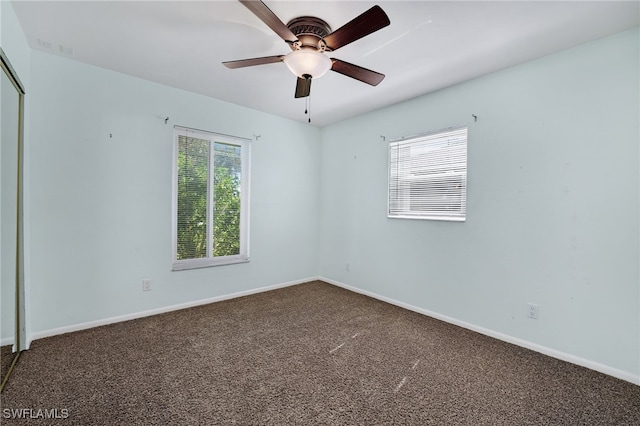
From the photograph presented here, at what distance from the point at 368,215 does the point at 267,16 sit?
2826 mm

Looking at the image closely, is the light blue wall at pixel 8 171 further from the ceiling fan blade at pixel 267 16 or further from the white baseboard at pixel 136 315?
the ceiling fan blade at pixel 267 16

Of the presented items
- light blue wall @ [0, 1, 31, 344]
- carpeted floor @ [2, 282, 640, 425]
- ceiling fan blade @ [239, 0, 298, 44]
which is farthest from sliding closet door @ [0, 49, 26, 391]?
ceiling fan blade @ [239, 0, 298, 44]

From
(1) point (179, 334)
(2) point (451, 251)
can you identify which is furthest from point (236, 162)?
(2) point (451, 251)

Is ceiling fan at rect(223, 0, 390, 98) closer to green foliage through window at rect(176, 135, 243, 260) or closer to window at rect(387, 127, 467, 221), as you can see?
window at rect(387, 127, 467, 221)

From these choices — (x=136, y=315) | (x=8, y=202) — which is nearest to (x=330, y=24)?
(x=8, y=202)

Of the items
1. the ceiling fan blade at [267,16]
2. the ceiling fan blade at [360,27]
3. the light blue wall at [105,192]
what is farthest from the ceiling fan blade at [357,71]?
the light blue wall at [105,192]

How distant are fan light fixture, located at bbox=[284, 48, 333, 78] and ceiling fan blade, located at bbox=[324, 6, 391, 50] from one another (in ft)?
0.33

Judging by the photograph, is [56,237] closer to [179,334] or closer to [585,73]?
[179,334]

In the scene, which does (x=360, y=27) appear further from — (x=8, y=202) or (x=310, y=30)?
(x=8, y=202)

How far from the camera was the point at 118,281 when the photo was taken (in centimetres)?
296

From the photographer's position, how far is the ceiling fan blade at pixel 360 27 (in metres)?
1.56

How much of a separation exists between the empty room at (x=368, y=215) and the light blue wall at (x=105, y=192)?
0.06 ft

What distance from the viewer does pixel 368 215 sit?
4.01 metres

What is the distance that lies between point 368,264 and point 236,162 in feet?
7.45
